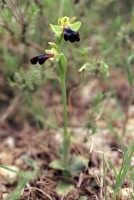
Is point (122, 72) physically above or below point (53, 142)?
above

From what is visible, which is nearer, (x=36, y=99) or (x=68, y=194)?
(x=68, y=194)

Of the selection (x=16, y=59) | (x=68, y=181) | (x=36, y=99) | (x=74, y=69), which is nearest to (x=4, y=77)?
(x=16, y=59)

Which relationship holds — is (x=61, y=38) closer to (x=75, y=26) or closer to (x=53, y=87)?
(x=75, y=26)

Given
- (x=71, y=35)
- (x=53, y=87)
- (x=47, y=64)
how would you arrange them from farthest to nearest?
(x=53, y=87) < (x=47, y=64) < (x=71, y=35)

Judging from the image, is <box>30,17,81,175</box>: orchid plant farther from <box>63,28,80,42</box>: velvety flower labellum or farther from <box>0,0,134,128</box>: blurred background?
<box>0,0,134,128</box>: blurred background

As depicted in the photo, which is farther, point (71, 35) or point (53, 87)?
point (53, 87)

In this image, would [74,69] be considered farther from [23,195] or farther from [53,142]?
[23,195]

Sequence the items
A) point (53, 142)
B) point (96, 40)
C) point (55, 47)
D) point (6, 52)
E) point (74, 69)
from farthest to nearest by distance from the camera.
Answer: point (96, 40)
point (6, 52)
point (74, 69)
point (53, 142)
point (55, 47)

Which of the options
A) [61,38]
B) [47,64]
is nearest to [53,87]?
[47,64]

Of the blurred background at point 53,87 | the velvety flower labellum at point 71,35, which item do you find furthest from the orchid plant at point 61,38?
the blurred background at point 53,87

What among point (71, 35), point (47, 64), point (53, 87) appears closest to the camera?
point (71, 35)

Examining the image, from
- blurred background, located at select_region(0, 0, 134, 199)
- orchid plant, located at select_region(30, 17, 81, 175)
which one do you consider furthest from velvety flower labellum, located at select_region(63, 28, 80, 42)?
blurred background, located at select_region(0, 0, 134, 199)
